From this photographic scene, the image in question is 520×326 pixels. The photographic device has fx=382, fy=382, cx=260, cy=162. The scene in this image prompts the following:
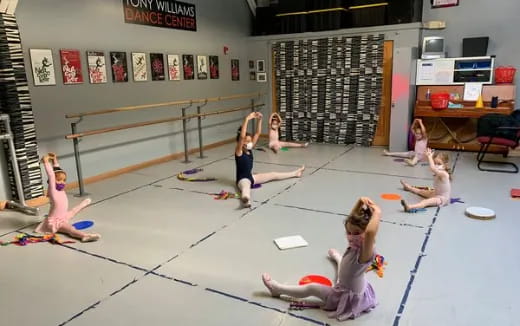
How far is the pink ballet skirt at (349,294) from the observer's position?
7.22 ft

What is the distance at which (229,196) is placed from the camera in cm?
448

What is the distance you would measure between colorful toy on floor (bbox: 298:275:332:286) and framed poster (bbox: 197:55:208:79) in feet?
16.6

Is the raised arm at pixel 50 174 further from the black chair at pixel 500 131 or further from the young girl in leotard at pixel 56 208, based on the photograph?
the black chair at pixel 500 131

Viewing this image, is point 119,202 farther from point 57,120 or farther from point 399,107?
point 399,107

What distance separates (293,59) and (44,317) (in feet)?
21.5

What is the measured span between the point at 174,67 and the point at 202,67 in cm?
73

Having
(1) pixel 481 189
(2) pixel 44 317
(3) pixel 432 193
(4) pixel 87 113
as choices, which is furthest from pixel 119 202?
(1) pixel 481 189

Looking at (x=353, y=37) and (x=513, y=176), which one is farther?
(x=353, y=37)

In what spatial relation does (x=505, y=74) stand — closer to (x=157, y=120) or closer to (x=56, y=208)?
(x=157, y=120)

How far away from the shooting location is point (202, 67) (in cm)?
697

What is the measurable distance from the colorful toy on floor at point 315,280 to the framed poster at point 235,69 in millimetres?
5825

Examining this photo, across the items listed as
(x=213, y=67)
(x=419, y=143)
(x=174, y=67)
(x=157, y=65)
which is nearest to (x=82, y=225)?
(x=157, y=65)

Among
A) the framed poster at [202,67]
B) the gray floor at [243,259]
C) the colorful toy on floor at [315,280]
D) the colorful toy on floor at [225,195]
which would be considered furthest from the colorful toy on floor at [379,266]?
the framed poster at [202,67]

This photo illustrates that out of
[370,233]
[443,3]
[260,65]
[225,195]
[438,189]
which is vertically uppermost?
[443,3]
